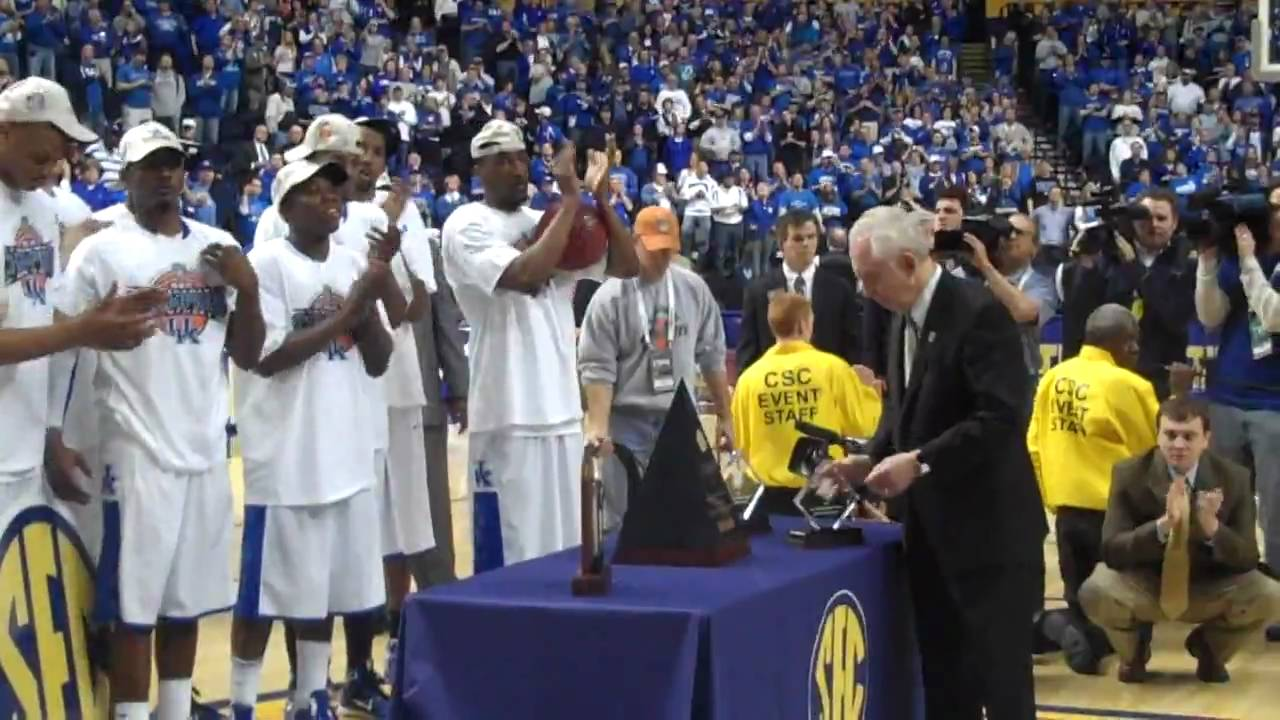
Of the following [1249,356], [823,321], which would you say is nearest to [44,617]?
[823,321]

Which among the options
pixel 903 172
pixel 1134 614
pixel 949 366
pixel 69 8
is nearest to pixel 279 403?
pixel 949 366

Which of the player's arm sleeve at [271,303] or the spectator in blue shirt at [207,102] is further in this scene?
the spectator in blue shirt at [207,102]

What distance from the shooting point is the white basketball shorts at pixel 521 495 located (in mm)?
6797

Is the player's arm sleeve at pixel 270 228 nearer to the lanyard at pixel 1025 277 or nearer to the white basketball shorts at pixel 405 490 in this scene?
the white basketball shorts at pixel 405 490

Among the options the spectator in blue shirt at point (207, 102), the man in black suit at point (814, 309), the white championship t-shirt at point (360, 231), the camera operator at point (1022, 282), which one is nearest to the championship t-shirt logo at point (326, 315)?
the white championship t-shirt at point (360, 231)

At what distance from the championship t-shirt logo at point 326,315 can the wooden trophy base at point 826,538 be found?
1.67 metres

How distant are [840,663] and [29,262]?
268cm

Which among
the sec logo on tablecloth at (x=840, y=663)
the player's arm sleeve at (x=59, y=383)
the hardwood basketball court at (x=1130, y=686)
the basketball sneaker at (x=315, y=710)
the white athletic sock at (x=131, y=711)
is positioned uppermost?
the player's arm sleeve at (x=59, y=383)

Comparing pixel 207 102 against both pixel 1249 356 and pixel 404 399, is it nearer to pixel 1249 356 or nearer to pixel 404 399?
pixel 404 399

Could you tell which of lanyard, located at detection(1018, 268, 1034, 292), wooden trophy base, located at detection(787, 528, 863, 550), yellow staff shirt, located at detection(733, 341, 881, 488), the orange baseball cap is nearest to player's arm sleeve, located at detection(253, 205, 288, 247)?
the orange baseball cap

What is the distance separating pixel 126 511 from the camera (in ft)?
18.5

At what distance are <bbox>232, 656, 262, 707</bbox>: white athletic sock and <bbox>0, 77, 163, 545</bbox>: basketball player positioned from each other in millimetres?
788

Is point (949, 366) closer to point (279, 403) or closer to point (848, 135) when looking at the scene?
point (279, 403)

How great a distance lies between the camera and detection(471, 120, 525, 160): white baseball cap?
679cm
